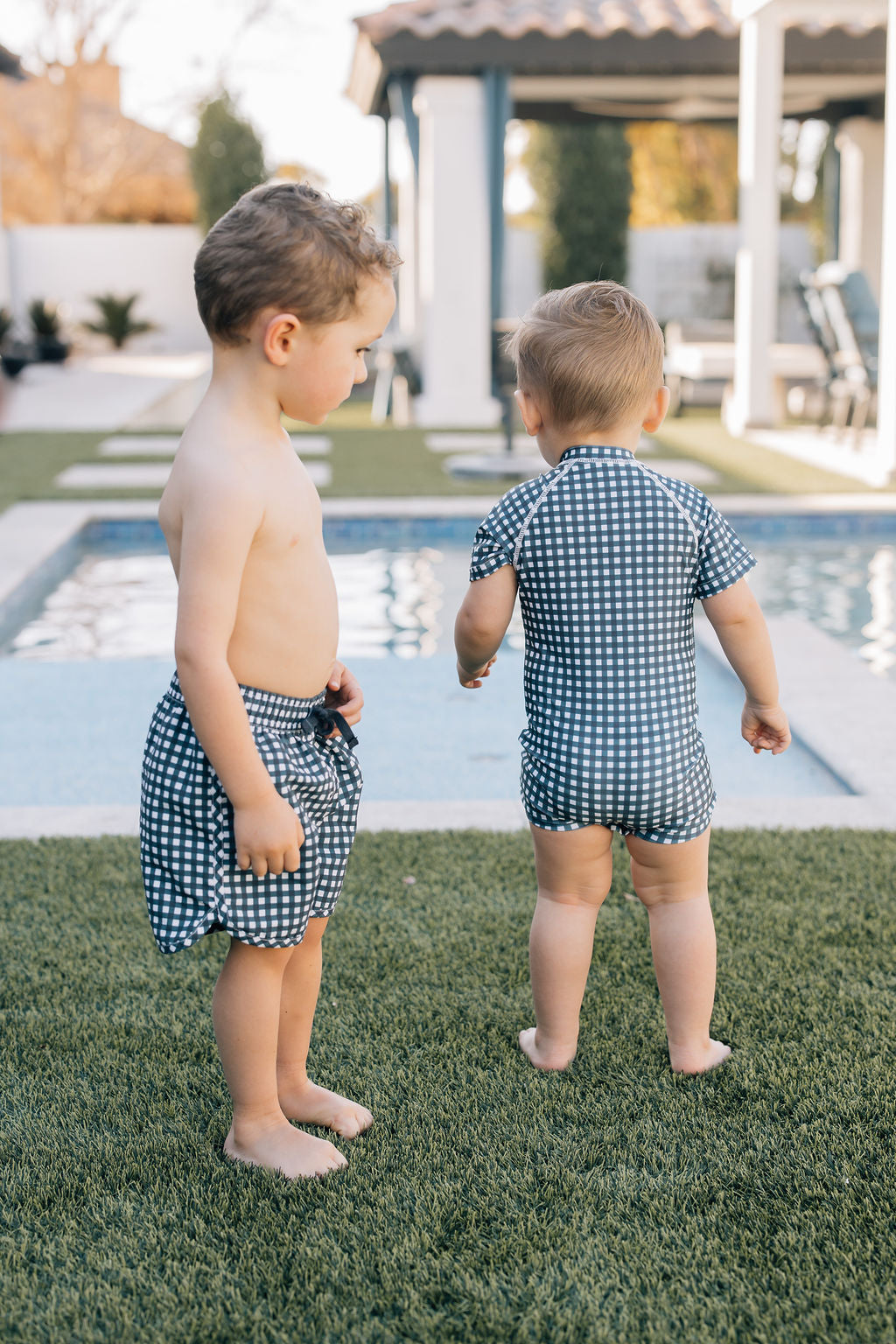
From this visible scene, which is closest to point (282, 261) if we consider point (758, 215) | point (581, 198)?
point (758, 215)

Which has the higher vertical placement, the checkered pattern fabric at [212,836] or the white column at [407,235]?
the white column at [407,235]

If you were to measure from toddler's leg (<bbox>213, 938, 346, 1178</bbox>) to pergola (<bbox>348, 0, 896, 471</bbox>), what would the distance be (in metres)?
10.9

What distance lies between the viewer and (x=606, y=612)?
6.06ft

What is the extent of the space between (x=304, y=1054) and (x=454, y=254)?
11839 millimetres

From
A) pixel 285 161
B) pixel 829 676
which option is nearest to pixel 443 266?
pixel 829 676

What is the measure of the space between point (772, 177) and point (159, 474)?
6094mm

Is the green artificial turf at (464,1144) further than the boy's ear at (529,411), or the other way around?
the boy's ear at (529,411)

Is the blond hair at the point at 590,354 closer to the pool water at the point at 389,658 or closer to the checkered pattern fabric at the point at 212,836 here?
the checkered pattern fabric at the point at 212,836

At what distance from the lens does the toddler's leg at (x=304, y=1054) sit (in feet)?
6.00

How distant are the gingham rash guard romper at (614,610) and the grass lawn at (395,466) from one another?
18.4 ft

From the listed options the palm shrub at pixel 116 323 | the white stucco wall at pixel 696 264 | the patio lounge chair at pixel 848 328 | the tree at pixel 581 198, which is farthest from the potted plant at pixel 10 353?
the patio lounge chair at pixel 848 328

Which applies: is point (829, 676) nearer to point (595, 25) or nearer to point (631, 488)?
point (631, 488)

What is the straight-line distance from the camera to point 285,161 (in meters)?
33.2

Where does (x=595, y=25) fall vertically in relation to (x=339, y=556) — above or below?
above
